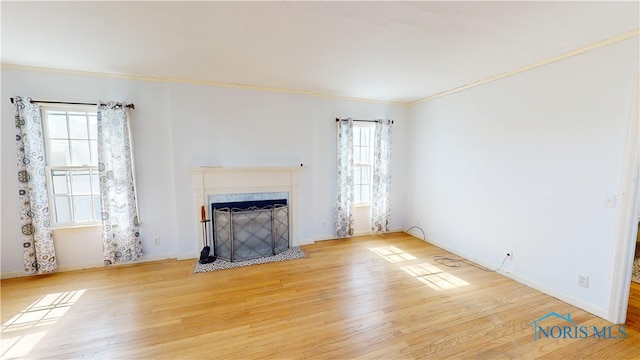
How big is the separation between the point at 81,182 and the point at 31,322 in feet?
5.55

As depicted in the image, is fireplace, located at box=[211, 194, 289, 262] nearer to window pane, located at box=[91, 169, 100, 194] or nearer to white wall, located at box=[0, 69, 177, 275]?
white wall, located at box=[0, 69, 177, 275]

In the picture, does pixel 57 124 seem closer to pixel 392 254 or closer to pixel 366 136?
pixel 366 136

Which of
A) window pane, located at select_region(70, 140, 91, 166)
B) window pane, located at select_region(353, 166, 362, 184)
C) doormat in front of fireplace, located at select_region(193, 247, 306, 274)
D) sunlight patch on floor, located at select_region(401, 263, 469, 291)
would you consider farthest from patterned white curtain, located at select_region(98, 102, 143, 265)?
sunlight patch on floor, located at select_region(401, 263, 469, 291)

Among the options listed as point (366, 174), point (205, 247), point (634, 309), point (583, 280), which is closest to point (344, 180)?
point (366, 174)

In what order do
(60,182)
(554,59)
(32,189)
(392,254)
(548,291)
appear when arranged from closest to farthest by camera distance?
(554,59) → (548,291) → (32,189) → (60,182) → (392,254)

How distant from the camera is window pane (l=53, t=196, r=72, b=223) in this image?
311 centimetres

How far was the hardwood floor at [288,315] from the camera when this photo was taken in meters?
1.86

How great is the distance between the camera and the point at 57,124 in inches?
120

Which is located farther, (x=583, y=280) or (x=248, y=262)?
(x=248, y=262)

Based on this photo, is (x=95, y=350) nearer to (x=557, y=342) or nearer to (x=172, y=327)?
(x=172, y=327)

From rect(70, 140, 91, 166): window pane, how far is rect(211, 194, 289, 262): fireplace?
65.9 inches

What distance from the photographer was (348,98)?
4223 millimetres

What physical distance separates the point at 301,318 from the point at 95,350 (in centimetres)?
160
